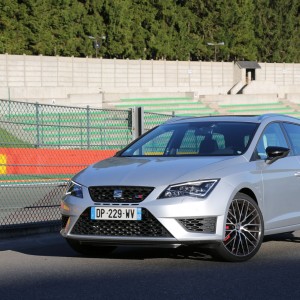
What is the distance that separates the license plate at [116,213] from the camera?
8.23 meters

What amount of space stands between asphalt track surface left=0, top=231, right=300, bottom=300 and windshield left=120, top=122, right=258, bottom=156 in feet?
3.43

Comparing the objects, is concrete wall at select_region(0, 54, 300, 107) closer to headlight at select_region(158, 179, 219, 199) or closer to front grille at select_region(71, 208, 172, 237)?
front grille at select_region(71, 208, 172, 237)

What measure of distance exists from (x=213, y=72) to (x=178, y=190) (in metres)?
63.4

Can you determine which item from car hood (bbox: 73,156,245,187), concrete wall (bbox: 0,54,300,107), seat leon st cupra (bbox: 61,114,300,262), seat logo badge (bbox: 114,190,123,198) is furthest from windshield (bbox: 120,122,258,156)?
concrete wall (bbox: 0,54,300,107)

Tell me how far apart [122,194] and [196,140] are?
145 centimetres

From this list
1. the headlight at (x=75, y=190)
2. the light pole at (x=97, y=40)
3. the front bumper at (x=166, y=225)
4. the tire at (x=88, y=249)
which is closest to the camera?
the front bumper at (x=166, y=225)

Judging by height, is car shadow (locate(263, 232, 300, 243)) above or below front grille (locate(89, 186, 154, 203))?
below

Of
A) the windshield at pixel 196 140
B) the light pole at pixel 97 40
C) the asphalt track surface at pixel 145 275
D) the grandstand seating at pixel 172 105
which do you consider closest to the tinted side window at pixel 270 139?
the windshield at pixel 196 140

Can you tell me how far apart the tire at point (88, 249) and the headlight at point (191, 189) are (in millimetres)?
1177

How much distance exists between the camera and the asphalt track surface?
276 inches

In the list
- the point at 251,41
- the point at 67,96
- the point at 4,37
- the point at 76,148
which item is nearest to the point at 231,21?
the point at 251,41

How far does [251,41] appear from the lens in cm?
9312

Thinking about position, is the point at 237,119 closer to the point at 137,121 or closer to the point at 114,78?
the point at 137,121

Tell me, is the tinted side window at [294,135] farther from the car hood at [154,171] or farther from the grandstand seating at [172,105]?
the grandstand seating at [172,105]
